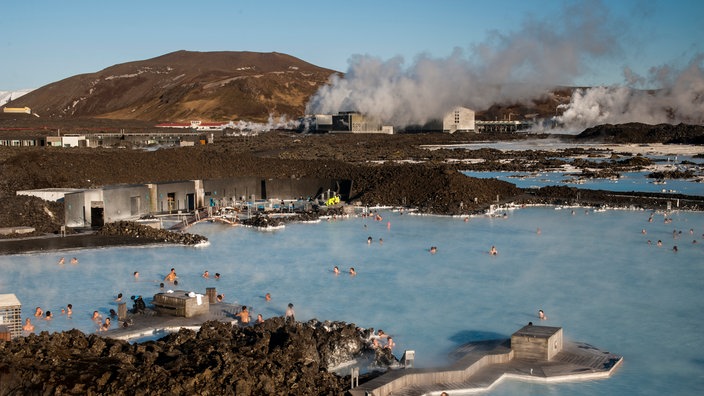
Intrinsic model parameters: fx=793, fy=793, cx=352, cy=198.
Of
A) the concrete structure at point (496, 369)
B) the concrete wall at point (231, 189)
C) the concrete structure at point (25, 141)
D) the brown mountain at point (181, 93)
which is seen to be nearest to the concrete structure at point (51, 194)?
the concrete wall at point (231, 189)

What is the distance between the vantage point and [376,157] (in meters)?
63.1

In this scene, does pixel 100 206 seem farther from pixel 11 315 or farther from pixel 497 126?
pixel 497 126

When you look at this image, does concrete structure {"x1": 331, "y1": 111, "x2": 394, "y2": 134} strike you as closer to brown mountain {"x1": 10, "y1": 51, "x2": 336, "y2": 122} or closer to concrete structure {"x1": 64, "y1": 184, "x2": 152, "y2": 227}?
brown mountain {"x1": 10, "y1": 51, "x2": 336, "y2": 122}

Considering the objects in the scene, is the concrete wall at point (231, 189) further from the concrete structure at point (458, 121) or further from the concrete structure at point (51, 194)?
the concrete structure at point (458, 121)

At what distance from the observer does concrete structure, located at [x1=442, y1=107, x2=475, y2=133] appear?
104 metres

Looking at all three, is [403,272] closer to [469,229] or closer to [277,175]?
[469,229]

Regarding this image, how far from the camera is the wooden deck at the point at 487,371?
12773 mm

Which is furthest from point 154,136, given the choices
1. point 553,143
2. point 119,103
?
point 119,103

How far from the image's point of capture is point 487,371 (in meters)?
13.9

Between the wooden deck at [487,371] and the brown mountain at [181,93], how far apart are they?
124 m

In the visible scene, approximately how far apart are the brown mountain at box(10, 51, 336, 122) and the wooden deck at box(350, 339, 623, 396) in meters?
124

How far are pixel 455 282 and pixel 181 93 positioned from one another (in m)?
142

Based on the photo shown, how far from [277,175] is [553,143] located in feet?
189

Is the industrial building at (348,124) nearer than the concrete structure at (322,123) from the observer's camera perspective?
Yes
